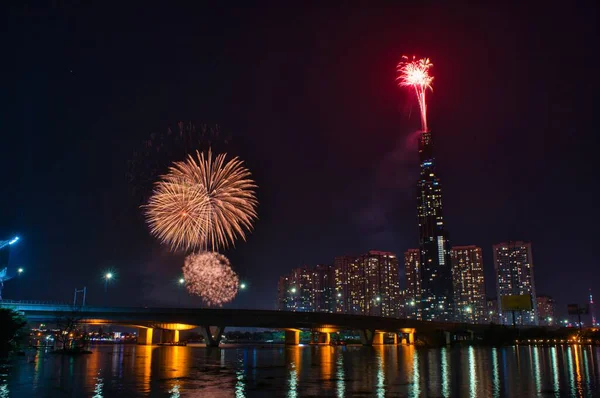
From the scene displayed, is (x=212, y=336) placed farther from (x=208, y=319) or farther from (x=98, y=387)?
(x=98, y=387)

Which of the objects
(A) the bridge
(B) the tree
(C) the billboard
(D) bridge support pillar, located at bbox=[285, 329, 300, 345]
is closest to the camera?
(B) the tree

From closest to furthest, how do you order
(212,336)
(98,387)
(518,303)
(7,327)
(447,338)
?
1. (98,387)
2. (7,327)
3. (212,336)
4. (447,338)
5. (518,303)

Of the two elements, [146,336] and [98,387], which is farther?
[146,336]

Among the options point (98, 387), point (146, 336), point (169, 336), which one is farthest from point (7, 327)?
point (146, 336)

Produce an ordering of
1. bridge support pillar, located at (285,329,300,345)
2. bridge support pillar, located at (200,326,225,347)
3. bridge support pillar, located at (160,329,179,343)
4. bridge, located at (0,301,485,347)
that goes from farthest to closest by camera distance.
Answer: bridge support pillar, located at (285,329,300,345)
bridge support pillar, located at (160,329,179,343)
bridge support pillar, located at (200,326,225,347)
bridge, located at (0,301,485,347)

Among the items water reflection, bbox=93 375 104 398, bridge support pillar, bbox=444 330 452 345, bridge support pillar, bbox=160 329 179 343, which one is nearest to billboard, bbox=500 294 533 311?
bridge support pillar, bbox=444 330 452 345

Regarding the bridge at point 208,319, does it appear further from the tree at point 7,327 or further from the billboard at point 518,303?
the tree at point 7,327

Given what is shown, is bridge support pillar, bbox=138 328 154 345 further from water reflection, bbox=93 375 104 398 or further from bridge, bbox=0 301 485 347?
water reflection, bbox=93 375 104 398

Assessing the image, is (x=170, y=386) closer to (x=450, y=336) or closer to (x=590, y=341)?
(x=450, y=336)
